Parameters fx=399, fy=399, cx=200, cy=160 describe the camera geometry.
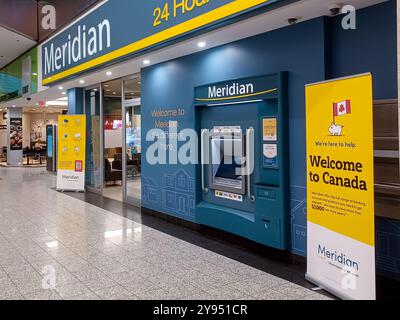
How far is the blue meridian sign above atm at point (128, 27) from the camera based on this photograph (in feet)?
14.5

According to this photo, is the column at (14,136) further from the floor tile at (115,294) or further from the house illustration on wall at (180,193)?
the floor tile at (115,294)

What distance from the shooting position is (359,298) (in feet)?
9.97

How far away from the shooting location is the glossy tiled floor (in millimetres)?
3504

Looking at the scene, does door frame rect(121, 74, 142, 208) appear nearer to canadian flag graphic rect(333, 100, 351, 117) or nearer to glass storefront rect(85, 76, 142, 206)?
glass storefront rect(85, 76, 142, 206)

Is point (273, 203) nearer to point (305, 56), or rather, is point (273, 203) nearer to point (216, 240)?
point (216, 240)

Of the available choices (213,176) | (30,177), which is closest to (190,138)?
(213,176)

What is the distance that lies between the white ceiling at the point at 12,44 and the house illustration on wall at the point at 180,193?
751 cm

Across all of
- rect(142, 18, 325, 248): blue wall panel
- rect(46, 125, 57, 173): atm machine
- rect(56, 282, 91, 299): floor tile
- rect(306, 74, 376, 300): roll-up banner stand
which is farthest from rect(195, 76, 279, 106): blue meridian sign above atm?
rect(46, 125, 57, 173): atm machine

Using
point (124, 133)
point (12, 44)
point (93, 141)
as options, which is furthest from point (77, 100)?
point (12, 44)

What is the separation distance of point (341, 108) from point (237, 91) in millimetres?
1808

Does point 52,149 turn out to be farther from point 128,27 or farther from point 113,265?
point 113,265

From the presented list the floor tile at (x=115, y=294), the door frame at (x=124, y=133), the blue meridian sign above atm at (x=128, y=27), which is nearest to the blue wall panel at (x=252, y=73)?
the blue meridian sign above atm at (x=128, y=27)
